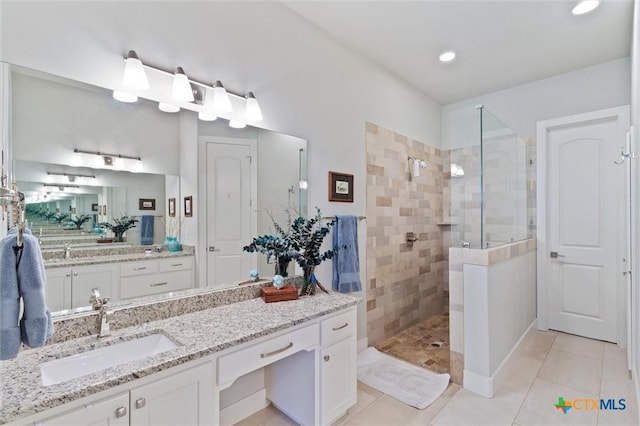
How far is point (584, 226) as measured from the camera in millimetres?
3287

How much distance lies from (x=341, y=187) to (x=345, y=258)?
2.03ft

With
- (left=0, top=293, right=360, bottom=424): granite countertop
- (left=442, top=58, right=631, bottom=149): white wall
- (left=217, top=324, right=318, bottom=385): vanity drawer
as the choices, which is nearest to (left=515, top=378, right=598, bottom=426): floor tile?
(left=0, top=293, right=360, bottom=424): granite countertop

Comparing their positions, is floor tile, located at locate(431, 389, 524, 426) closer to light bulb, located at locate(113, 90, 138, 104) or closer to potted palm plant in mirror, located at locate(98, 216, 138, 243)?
potted palm plant in mirror, located at locate(98, 216, 138, 243)

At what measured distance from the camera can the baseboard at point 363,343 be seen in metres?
2.87

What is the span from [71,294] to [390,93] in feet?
10.5

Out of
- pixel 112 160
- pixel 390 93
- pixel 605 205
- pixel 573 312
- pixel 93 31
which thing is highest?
pixel 390 93

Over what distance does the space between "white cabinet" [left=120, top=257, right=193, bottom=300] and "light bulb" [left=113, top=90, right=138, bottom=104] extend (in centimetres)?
85

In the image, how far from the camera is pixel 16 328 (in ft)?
3.04

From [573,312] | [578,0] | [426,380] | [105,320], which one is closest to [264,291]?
[105,320]

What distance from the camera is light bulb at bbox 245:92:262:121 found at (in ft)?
6.61

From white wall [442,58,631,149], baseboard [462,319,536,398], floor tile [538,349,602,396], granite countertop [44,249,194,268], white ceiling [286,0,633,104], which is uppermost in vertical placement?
white ceiling [286,0,633,104]

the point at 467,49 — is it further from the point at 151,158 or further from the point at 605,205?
the point at 151,158

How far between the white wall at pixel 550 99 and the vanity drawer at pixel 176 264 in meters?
2.34

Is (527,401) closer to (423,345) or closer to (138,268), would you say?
(423,345)
